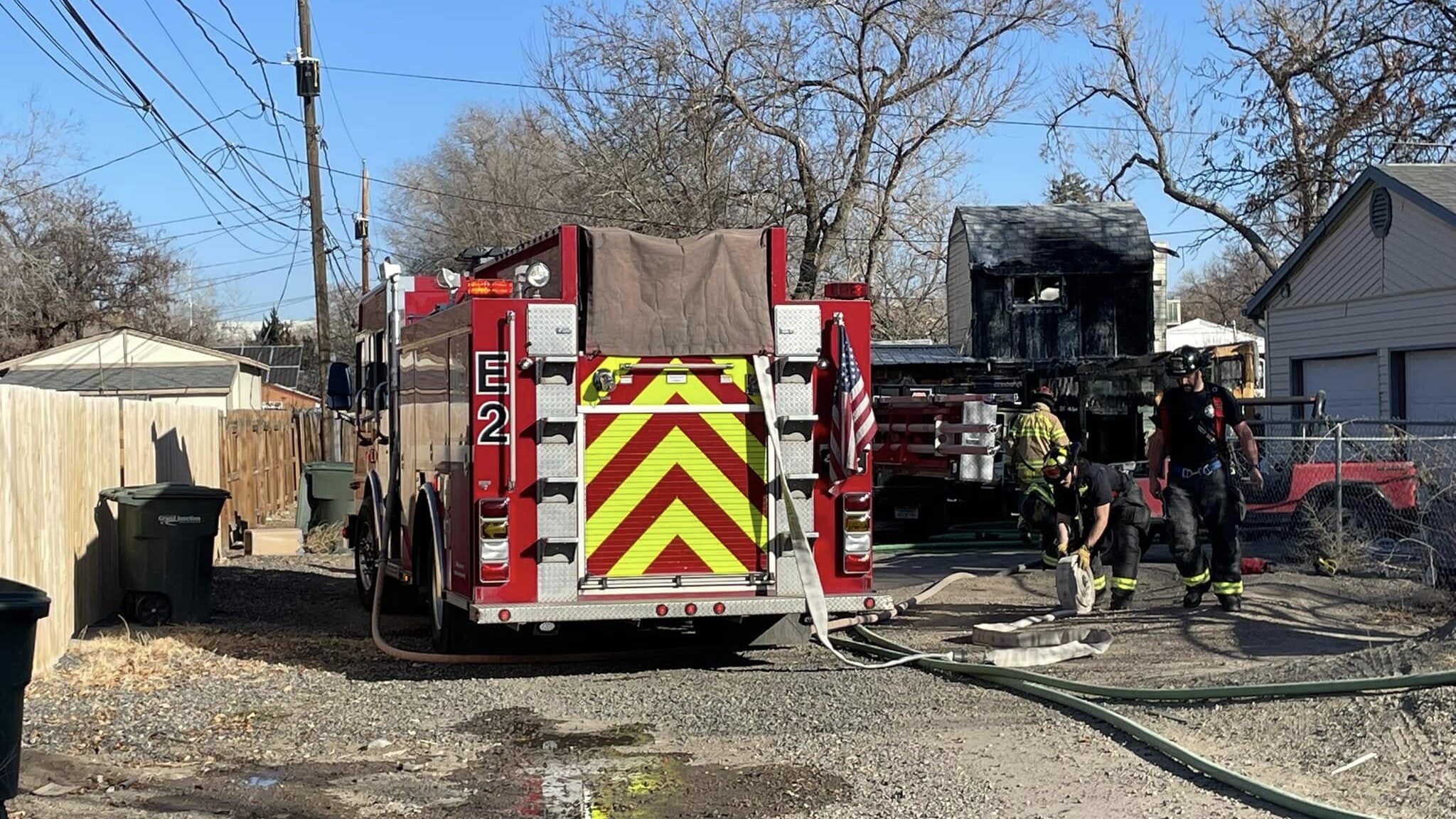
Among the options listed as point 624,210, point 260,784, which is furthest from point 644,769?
point 624,210

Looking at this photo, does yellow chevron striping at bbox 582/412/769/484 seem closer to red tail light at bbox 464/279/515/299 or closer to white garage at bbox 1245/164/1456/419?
red tail light at bbox 464/279/515/299

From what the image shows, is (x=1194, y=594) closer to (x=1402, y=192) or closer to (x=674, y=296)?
(x=674, y=296)

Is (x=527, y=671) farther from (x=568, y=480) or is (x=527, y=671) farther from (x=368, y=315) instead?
(x=368, y=315)

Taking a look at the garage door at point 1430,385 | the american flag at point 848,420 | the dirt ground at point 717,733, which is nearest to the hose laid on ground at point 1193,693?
the dirt ground at point 717,733

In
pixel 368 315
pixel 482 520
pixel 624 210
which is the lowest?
pixel 482 520

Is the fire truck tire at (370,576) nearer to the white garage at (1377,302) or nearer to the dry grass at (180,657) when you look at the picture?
the dry grass at (180,657)

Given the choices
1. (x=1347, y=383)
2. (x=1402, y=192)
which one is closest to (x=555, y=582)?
(x=1402, y=192)

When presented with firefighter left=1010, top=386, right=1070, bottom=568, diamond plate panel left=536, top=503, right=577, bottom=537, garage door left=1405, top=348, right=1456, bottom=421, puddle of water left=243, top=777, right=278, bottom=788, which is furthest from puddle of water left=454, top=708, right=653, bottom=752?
garage door left=1405, top=348, right=1456, bottom=421

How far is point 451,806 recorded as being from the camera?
631cm

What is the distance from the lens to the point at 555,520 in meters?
8.96

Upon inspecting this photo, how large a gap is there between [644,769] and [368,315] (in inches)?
309

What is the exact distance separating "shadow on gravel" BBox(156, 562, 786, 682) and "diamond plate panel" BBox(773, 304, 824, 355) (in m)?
2.16

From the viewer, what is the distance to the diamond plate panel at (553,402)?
8945mm

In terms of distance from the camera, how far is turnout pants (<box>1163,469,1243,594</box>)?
36.0ft
